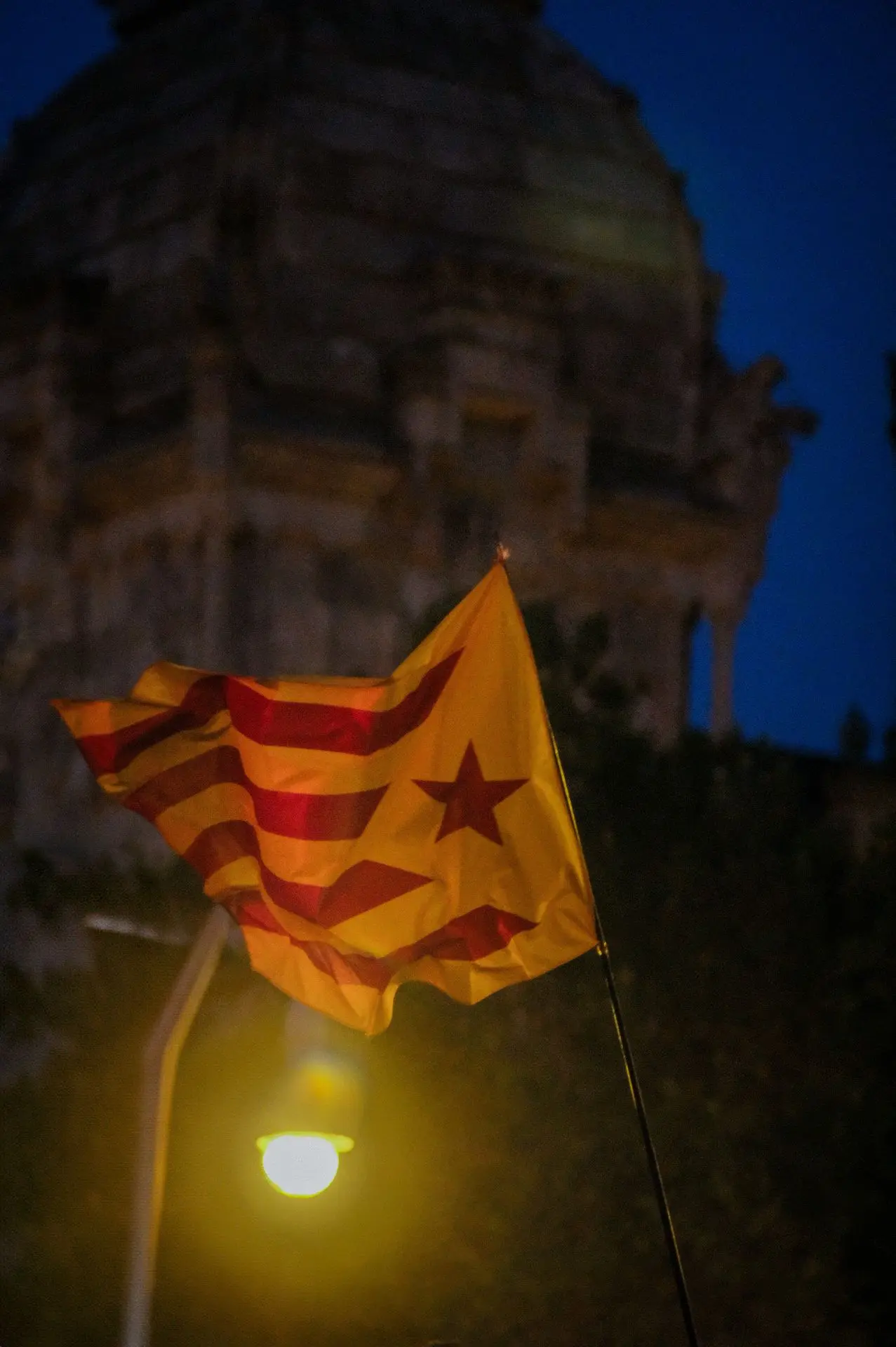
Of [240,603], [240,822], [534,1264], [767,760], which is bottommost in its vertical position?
[534,1264]

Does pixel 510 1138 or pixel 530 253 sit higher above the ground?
pixel 530 253

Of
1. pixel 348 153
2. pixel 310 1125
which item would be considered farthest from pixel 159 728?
pixel 348 153

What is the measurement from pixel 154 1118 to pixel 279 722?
1988 millimetres

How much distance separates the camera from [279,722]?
10.8 m

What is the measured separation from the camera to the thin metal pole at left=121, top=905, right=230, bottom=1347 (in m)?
10.1

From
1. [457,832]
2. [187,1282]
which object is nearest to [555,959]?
[457,832]

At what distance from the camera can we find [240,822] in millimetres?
10906

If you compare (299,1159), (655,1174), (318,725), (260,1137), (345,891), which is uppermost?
(318,725)

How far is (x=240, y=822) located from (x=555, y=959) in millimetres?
1889

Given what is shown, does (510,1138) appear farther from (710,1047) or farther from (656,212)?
(656,212)

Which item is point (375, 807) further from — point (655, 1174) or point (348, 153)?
point (348, 153)

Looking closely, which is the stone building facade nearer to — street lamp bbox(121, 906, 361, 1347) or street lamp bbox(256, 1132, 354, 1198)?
street lamp bbox(121, 906, 361, 1347)

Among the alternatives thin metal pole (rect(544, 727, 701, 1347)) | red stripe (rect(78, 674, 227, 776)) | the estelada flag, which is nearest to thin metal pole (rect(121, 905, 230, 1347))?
the estelada flag

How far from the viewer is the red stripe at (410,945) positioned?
10.2 metres
